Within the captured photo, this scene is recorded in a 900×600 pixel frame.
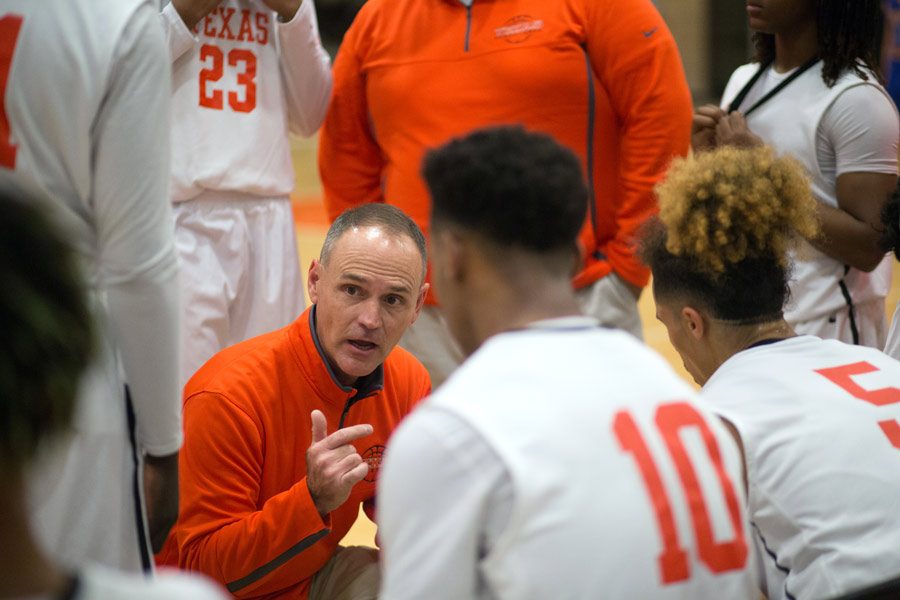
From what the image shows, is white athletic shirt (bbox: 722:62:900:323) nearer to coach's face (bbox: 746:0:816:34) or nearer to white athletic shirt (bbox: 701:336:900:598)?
coach's face (bbox: 746:0:816:34)

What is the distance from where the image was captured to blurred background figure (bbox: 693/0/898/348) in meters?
3.51

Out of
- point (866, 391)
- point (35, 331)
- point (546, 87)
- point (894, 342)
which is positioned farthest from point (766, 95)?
point (35, 331)

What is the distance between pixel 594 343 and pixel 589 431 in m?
0.15

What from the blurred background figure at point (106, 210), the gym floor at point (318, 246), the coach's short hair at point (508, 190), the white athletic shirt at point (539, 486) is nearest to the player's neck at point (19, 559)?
the white athletic shirt at point (539, 486)

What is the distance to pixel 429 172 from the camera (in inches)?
67.6

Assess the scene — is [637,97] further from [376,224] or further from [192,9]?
[192,9]

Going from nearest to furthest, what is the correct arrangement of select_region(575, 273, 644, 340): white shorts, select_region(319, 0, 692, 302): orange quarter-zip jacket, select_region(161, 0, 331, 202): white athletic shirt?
select_region(161, 0, 331, 202): white athletic shirt
select_region(319, 0, 692, 302): orange quarter-zip jacket
select_region(575, 273, 644, 340): white shorts

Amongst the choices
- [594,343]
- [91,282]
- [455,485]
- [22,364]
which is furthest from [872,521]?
[22,364]

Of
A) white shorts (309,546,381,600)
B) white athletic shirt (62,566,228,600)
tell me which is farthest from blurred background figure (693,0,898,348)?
white athletic shirt (62,566,228,600)

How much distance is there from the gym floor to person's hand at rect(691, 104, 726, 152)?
63.7 inches

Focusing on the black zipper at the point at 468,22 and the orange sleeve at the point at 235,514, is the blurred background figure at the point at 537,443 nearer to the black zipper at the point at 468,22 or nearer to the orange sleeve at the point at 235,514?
the orange sleeve at the point at 235,514

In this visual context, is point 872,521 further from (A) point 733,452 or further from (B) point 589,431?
(B) point 589,431

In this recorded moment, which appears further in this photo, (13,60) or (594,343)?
(13,60)

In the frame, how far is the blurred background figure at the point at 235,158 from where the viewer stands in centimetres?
356
